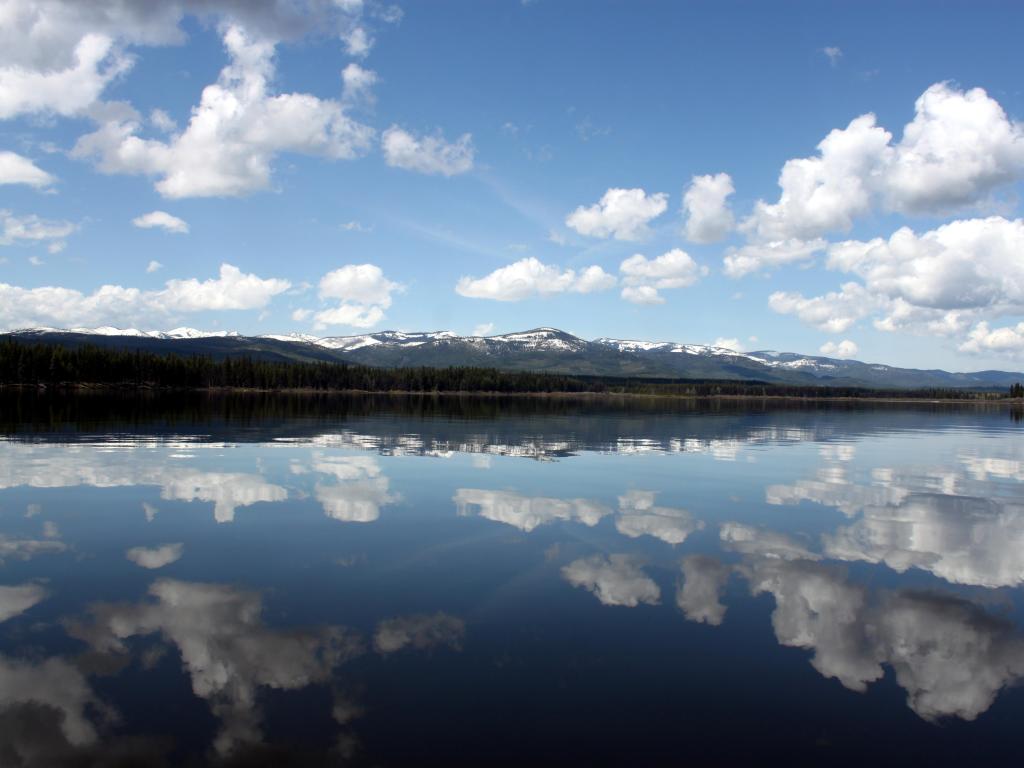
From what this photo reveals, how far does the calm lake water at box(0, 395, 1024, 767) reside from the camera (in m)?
10.9

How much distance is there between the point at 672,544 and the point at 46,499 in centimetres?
2428

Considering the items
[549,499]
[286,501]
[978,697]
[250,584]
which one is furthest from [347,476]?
[978,697]

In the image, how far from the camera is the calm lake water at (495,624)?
1089 cm

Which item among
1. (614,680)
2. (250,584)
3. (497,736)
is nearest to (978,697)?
(614,680)

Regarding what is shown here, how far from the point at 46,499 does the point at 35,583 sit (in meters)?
12.3

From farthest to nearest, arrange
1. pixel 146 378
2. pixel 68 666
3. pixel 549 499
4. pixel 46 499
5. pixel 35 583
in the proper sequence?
pixel 146 378 < pixel 549 499 < pixel 46 499 < pixel 35 583 < pixel 68 666

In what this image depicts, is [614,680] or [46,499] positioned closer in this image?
[614,680]

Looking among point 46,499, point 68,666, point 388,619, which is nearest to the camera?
point 68,666

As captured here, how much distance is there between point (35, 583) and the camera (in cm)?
1722

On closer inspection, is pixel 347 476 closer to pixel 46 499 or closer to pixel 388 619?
pixel 46 499

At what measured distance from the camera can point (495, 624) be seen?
50.6 ft

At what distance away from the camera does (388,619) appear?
50.6 ft

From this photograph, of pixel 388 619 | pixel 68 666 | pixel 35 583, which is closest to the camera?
pixel 68 666

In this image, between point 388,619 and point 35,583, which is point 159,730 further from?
point 35,583
